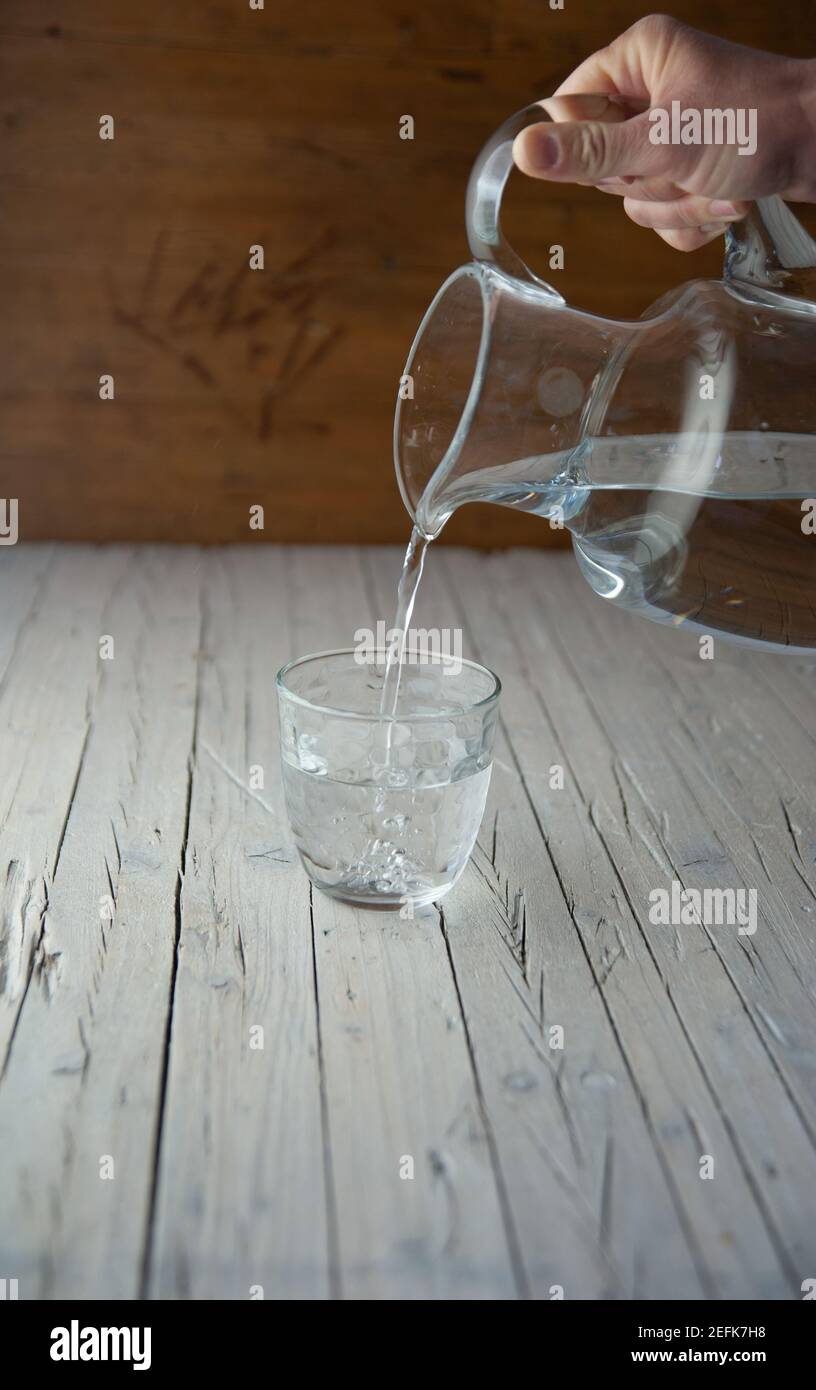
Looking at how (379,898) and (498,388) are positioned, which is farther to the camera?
(379,898)

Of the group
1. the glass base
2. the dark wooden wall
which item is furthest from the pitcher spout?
the dark wooden wall

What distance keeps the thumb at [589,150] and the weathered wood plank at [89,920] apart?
2.17ft

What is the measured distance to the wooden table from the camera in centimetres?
85

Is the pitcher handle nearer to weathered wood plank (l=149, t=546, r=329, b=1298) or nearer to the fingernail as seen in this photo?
the fingernail

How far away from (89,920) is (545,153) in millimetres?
698

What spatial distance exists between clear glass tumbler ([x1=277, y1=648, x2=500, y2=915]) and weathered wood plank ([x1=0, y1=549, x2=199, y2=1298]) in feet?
0.51

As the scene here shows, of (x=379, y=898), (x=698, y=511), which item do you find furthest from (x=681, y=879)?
(x=698, y=511)

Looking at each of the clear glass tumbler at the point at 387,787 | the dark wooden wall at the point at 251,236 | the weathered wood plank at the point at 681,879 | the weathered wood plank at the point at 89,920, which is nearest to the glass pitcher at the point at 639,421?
the clear glass tumbler at the point at 387,787

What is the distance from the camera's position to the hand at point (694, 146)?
1.03 m

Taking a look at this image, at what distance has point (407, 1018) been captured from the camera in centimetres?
107

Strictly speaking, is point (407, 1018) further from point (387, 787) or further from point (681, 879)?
point (681, 879)

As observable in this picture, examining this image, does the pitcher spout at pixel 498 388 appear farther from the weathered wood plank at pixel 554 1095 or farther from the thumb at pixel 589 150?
the weathered wood plank at pixel 554 1095

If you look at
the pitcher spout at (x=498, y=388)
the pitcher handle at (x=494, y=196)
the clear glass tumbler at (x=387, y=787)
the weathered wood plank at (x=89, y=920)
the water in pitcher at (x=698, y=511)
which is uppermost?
the pitcher handle at (x=494, y=196)

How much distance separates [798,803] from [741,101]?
704 mm
